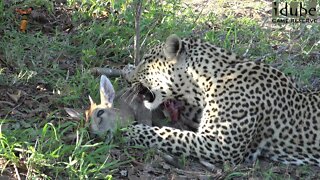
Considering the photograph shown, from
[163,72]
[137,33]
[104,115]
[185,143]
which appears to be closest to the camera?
[104,115]

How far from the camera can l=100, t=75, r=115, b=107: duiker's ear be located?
6520 mm

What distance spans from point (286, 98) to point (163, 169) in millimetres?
1433

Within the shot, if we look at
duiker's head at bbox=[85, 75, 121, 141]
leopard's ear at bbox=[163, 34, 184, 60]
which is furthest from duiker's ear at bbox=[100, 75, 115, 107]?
leopard's ear at bbox=[163, 34, 184, 60]

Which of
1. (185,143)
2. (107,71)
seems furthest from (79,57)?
(185,143)

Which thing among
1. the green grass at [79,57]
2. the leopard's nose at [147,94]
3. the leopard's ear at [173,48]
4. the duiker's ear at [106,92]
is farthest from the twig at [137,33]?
the duiker's ear at [106,92]

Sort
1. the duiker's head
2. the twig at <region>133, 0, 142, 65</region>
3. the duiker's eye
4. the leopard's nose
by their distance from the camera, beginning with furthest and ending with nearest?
the twig at <region>133, 0, 142, 65</region> < the leopard's nose < the duiker's eye < the duiker's head

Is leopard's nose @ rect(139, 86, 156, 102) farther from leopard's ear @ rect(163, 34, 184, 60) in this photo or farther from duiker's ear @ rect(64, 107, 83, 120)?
duiker's ear @ rect(64, 107, 83, 120)

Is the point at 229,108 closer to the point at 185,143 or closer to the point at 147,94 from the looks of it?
the point at 185,143

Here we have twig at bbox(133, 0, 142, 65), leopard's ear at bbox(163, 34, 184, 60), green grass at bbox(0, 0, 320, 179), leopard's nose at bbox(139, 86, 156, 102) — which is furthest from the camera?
twig at bbox(133, 0, 142, 65)

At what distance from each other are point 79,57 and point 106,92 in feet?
5.68

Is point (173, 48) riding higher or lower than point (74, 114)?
higher

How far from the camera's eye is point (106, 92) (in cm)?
655

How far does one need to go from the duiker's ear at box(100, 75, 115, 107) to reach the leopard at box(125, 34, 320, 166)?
34 centimetres

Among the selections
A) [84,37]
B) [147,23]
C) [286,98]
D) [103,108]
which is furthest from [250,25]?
[103,108]
